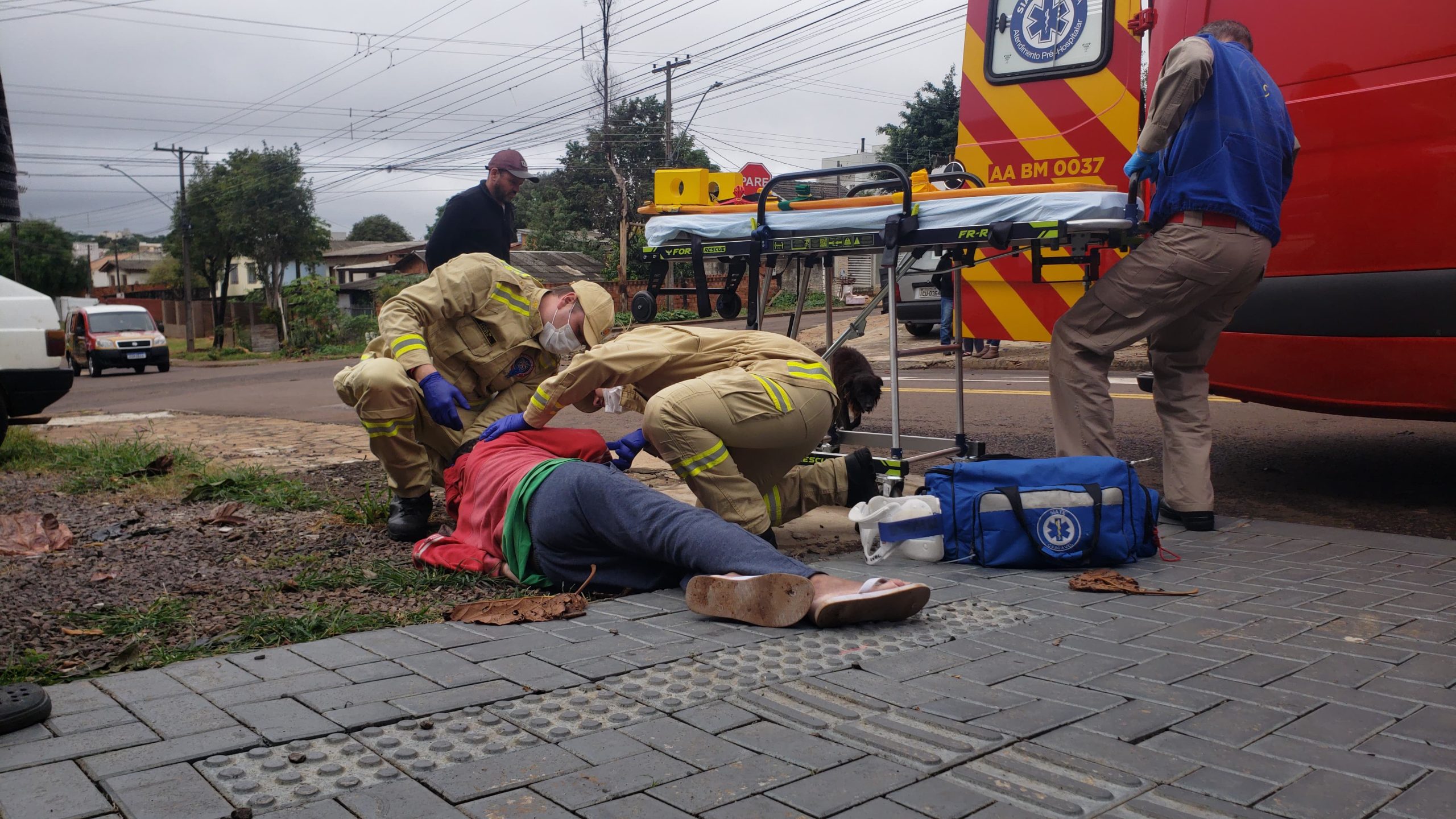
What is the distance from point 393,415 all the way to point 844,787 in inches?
116

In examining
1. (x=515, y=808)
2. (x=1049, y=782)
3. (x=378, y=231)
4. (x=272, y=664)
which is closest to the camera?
(x=515, y=808)

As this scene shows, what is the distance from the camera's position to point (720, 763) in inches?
80.4

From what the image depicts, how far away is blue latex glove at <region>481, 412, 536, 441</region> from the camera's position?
386 cm

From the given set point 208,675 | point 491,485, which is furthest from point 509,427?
point 208,675

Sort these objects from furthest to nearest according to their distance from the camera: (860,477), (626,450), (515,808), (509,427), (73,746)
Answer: (860,477)
(626,450)
(509,427)
(73,746)
(515,808)

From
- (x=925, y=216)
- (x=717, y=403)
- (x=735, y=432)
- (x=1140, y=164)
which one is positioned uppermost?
(x=1140, y=164)

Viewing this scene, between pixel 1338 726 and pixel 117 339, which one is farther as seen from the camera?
pixel 117 339

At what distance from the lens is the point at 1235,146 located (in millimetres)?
4254

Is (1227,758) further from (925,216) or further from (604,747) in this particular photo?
(925,216)

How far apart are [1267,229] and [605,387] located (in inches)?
108

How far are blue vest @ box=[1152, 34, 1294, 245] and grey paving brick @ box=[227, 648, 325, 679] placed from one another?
365cm

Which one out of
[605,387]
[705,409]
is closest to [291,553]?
[605,387]

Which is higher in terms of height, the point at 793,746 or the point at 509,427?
the point at 509,427

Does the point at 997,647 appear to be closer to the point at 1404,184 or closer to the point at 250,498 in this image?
the point at 1404,184
